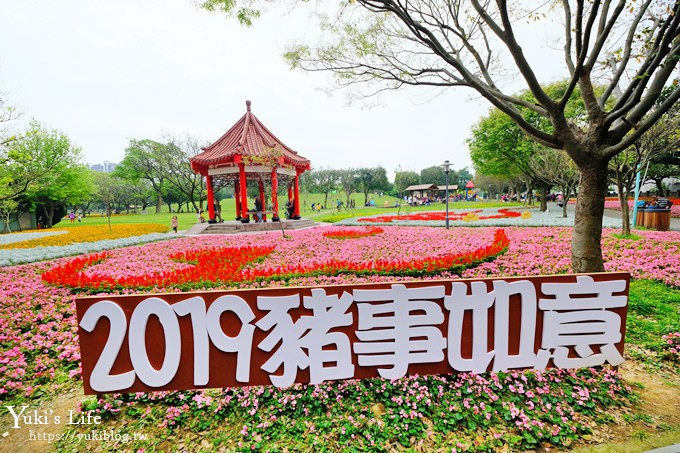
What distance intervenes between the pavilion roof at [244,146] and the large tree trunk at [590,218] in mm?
11086

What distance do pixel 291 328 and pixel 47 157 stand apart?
117 feet

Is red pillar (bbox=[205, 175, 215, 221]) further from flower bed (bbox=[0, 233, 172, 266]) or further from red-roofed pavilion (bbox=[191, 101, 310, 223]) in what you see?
flower bed (bbox=[0, 233, 172, 266])

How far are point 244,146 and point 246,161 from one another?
1347mm

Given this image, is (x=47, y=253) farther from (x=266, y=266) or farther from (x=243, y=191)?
(x=266, y=266)

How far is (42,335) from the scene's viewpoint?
12.2ft

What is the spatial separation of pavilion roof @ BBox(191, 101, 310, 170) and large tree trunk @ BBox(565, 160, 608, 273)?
1109 cm

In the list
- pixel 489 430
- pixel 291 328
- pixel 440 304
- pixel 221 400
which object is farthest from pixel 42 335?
pixel 489 430

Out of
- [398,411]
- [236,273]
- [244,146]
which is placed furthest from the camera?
[244,146]

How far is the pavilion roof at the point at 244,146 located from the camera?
46.3 ft

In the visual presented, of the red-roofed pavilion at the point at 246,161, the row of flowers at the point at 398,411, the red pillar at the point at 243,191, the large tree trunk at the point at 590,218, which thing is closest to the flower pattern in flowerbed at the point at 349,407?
the row of flowers at the point at 398,411

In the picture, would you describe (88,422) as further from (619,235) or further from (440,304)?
(619,235)

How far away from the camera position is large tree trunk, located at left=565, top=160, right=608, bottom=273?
390 cm

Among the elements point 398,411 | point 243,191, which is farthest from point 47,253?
point 398,411

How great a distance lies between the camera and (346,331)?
2.52 metres
